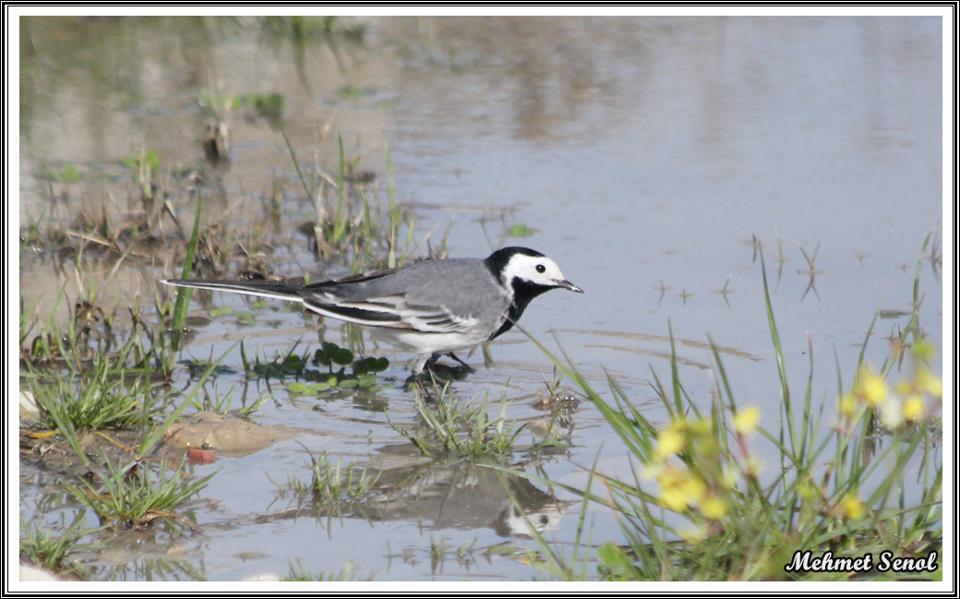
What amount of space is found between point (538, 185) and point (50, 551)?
21.3ft

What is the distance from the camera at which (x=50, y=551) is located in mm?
4973

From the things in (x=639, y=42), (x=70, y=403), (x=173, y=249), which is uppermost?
(x=639, y=42)

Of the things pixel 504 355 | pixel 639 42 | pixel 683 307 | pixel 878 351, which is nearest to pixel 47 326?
pixel 504 355

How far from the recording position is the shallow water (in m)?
5.77

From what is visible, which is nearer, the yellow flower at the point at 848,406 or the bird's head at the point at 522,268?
the yellow flower at the point at 848,406

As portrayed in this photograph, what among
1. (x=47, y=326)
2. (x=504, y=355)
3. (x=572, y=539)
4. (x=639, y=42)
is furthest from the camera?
(x=639, y=42)

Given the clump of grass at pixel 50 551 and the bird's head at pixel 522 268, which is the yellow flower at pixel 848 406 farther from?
the bird's head at pixel 522 268

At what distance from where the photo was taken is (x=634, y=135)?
39.9 ft

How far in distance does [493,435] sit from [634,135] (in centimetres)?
639

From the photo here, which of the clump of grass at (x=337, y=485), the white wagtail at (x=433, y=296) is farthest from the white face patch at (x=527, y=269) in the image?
the clump of grass at (x=337, y=485)

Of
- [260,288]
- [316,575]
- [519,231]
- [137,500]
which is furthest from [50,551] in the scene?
[519,231]

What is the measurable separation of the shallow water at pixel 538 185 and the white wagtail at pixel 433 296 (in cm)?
31

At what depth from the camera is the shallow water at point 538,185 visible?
577 centimetres

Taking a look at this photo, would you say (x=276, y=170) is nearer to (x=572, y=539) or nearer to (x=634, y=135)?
(x=634, y=135)
